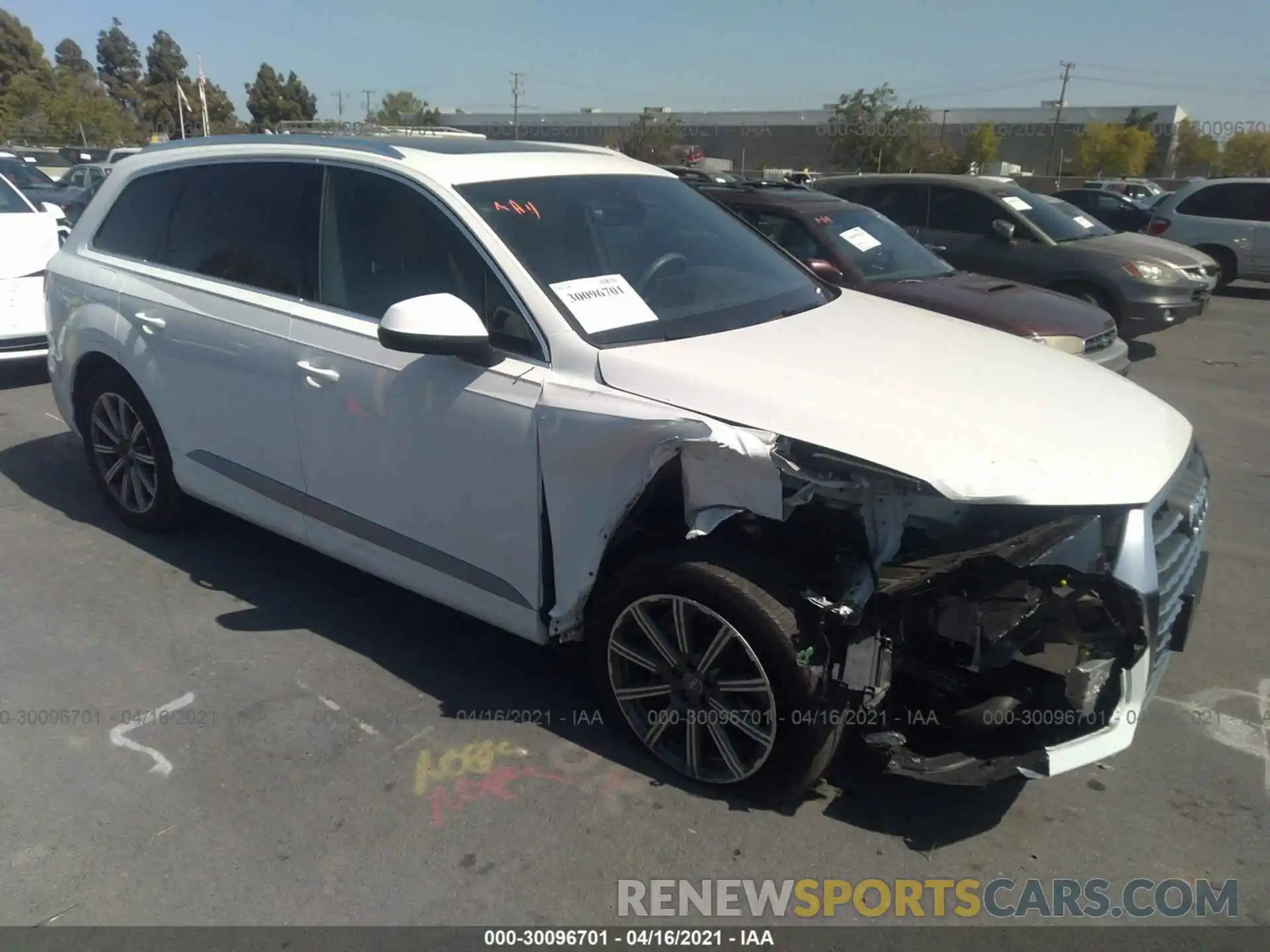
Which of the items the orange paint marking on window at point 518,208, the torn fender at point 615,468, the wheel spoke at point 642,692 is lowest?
the wheel spoke at point 642,692

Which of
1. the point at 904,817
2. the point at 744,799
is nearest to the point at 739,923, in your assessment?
the point at 744,799

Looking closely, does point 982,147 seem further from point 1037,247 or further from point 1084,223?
point 1037,247

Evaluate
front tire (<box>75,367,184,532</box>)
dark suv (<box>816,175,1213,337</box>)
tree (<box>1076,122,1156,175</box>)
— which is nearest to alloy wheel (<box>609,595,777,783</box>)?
front tire (<box>75,367,184,532</box>)

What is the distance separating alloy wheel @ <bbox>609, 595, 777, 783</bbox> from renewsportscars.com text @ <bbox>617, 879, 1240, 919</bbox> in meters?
0.39

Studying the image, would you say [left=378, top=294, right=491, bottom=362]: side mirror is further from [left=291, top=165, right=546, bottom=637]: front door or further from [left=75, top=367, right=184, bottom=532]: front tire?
[left=75, top=367, right=184, bottom=532]: front tire

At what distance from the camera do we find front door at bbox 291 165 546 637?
10.6 feet

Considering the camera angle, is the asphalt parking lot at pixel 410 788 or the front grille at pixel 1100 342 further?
the front grille at pixel 1100 342

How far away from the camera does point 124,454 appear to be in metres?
4.88

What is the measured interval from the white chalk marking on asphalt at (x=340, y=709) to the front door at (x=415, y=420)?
1.63 ft

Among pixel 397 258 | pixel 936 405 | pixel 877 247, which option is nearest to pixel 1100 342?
pixel 877 247

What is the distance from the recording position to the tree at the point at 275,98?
75812 millimetres

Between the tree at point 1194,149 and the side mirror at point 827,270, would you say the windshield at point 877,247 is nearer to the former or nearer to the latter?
the side mirror at point 827,270

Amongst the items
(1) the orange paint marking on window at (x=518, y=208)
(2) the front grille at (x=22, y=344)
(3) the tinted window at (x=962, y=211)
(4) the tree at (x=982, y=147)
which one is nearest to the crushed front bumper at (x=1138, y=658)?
(1) the orange paint marking on window at (x=518, y=208)

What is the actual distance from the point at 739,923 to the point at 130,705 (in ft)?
7.69
